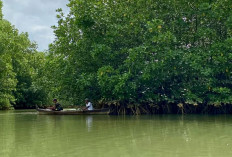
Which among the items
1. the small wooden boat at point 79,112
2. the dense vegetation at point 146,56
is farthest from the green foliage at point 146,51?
the small wooden boat at point 79,112

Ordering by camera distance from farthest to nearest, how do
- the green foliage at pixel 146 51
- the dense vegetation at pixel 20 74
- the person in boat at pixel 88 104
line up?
the dense vegetation at pixel 20 74, the person in boat at pixel 88 104, the green foliage at pixel 146 51

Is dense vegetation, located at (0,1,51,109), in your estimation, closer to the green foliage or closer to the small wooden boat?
the small wooden boat

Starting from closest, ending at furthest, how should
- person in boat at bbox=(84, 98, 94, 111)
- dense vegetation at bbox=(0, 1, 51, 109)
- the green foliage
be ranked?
the green foliage → person in boat at bbox=(84, 98, 94, 111) → dense vegetation at bbox=(0, 1, 51, 109)

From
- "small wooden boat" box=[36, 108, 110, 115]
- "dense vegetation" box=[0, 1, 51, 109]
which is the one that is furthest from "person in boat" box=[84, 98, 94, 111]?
"dense vegetation" box=[0, 1, 51, 109]

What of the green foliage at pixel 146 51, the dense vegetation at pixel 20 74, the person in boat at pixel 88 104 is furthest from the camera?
the dense vegetation at pixel 20 74

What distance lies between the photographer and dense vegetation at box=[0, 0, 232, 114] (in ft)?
58.7

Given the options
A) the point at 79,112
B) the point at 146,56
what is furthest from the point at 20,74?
the point at 146,56

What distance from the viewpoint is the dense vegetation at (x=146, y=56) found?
1791 cm

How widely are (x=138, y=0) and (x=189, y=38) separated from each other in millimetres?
3672

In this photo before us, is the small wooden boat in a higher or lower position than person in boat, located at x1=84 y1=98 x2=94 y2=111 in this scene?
lower

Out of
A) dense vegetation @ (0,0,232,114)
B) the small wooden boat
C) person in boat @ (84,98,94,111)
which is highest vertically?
dense vegetation @ (0,0,232,114)

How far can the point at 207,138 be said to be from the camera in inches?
353

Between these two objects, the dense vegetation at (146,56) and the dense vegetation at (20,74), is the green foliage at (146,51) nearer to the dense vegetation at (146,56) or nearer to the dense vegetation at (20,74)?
the dense vegetation at (146,56)

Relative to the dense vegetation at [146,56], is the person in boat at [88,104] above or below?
below
